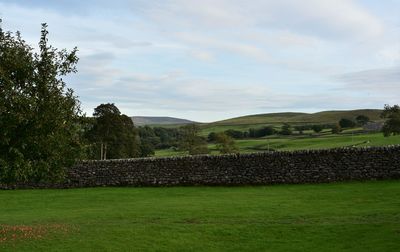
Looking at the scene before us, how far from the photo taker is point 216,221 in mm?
19328

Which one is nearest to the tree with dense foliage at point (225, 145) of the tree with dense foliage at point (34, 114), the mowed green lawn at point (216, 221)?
the mowed green lawn at point (216, 221)

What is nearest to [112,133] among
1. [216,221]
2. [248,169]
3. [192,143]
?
[192,143]

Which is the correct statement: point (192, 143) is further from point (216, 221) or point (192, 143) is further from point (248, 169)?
point (216, 221)

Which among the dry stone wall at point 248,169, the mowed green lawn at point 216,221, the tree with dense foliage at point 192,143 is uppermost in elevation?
the tree with dense foliage at point 192,143

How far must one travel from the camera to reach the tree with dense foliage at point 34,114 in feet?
56.3

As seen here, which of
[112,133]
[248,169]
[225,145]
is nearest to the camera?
[248,169]

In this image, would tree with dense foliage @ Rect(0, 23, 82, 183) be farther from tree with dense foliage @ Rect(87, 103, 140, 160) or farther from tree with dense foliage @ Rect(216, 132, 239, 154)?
tree with dense foliage @ Rect(216, 132, 239, 154)

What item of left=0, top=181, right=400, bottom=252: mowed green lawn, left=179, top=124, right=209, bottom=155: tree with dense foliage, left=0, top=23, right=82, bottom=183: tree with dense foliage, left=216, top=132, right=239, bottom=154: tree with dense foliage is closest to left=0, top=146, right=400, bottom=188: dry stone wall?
left=0, top=181, right=400, bottom=252: mowed green lawn

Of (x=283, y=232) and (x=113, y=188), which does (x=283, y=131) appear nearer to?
(x=113, y=188)

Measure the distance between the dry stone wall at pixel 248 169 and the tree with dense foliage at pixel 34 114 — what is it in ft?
53.2

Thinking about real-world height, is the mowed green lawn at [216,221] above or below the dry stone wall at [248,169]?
below

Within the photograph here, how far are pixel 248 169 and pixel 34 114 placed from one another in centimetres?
1881

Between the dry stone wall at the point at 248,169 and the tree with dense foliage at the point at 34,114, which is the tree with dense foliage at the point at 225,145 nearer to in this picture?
the dry stone wall at the point at 248,169

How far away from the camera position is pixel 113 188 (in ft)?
116
